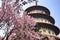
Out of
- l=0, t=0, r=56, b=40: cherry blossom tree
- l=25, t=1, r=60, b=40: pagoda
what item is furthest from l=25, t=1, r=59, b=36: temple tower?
l=0, t=0, r=56, b=40: cherry blossom tree

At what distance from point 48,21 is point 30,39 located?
31273 millimetres

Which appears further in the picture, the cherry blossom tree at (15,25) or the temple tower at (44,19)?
the temple tower at (44,19)

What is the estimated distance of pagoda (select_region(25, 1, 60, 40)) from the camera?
45719mm

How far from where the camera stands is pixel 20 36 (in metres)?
17.9

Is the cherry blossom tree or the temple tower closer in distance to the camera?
the cherry blossom tree

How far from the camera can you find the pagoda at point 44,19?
45719mm

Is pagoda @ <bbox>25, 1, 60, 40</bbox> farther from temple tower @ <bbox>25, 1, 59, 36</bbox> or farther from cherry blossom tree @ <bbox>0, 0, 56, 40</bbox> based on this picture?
cherry blossom tree @ <bbox>0, 0, 56, 40</bbox>

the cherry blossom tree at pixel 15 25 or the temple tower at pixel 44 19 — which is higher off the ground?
the temple tower at pixel 44 19

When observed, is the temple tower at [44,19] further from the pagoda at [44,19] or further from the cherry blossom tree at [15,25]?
the cherry blossom tree at [15,25]

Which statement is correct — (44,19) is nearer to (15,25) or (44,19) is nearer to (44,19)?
(44,19)

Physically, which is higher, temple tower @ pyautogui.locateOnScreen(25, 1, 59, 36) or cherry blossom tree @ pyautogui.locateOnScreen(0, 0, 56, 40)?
temple tower @ pyautogui.locateOnScreen(25, 1, 59, 36)

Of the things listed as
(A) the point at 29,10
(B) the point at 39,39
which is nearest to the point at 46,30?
(A) the point at 29,10

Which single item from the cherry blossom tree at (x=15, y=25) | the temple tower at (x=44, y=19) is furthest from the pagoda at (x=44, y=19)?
the cherry blossom tree at (x=15, y=25)

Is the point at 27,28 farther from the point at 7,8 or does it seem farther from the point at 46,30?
the point at 46,30
